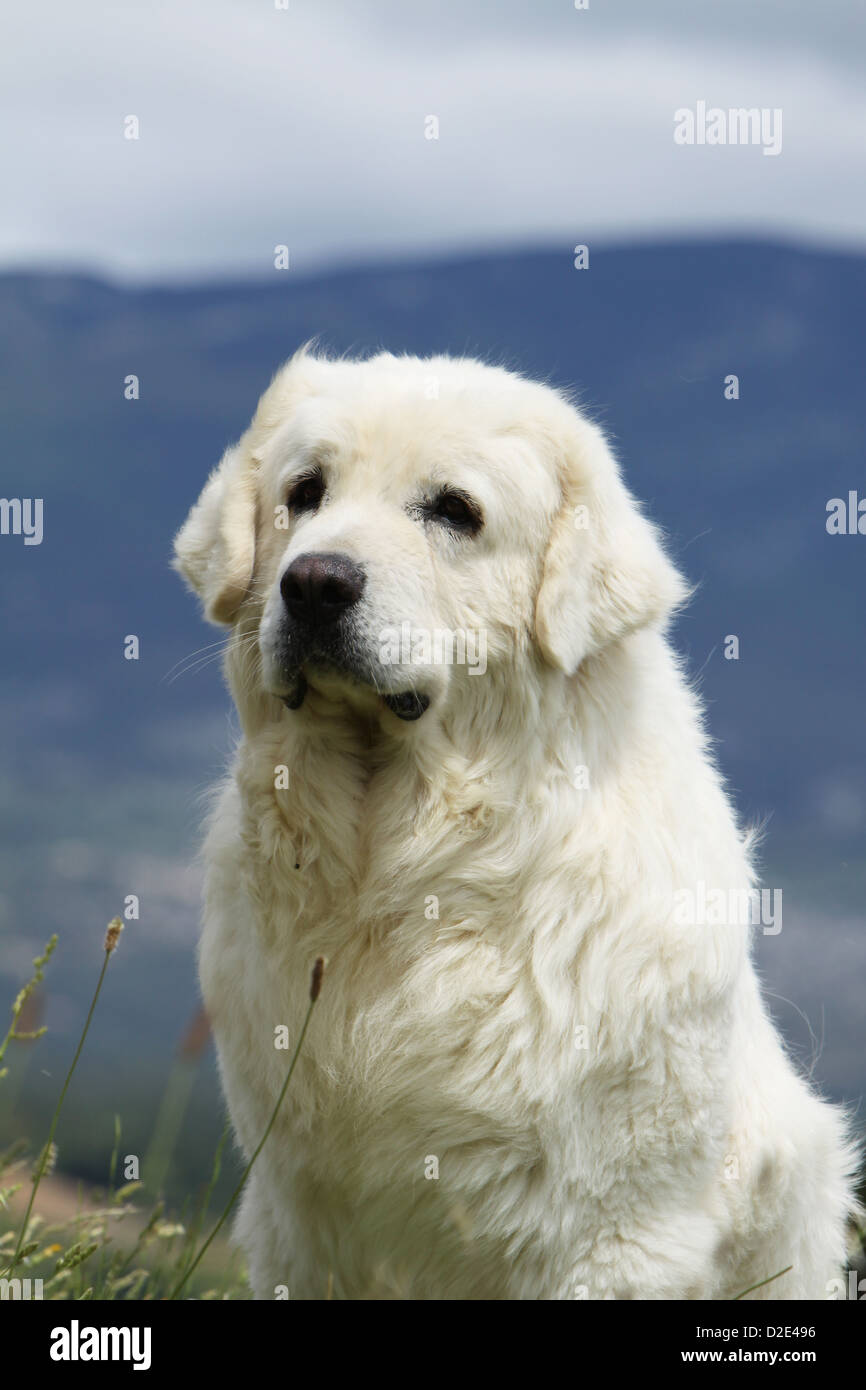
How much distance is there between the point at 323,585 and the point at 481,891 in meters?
1.10

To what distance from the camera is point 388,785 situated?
4.26 metres

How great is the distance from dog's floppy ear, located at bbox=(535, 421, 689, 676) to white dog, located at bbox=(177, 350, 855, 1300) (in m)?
0.01

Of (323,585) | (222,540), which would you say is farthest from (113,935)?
(222,540)

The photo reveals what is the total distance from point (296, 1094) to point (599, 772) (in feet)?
4.51

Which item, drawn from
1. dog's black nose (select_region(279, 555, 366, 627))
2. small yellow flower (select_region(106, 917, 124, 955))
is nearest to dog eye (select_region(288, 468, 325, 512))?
dog's black nose (select_region(279, 555, 366, 627))

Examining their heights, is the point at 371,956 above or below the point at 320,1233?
above

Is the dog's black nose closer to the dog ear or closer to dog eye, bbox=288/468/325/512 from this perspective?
dog eye, bbox=288/468/325/512

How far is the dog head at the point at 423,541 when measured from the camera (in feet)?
12.4

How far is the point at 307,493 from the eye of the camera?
164 inches

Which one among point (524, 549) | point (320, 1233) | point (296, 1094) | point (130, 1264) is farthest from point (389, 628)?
point (130, 1264)

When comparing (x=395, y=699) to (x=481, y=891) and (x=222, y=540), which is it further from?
(x=222, y=540)

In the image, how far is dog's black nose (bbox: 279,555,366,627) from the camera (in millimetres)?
3678

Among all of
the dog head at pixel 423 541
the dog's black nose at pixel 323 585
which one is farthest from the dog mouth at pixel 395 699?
the dog's black nose at pixel 323 585

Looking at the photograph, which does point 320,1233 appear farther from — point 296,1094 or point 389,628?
point 389,628
